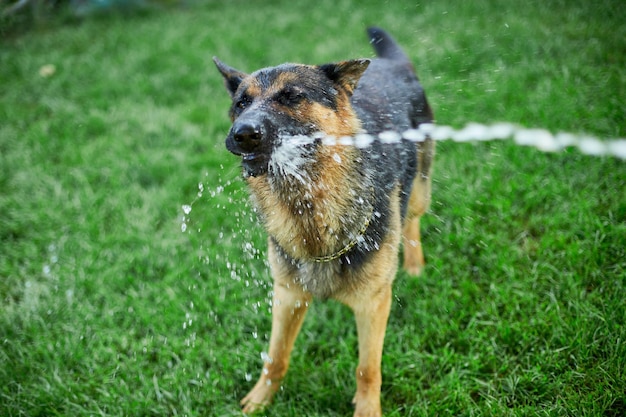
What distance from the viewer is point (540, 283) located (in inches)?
142

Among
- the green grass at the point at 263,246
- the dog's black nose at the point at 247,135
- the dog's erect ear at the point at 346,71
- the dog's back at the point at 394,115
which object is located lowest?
the green grass at the point at 263,246

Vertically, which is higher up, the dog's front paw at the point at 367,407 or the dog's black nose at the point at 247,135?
the dog's black nose at the point at 247,135

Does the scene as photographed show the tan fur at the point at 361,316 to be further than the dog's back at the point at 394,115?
No

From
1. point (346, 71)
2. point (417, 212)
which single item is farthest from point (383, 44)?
point (346, 71)

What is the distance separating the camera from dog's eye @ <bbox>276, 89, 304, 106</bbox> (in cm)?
251

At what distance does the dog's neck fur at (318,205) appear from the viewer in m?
2.49

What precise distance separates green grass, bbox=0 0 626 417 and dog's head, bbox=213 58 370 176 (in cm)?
81

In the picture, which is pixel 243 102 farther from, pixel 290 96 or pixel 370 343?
pixel 370 343

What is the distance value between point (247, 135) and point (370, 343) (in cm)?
141

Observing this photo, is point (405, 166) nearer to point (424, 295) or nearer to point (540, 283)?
point (424, 295)

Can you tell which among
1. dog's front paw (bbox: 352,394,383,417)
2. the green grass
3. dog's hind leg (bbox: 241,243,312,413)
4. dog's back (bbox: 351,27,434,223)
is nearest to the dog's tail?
dog's back (bbox: 351,27,434,223)

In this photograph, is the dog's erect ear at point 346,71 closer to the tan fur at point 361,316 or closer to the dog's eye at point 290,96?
the dog's eye at point 290,96

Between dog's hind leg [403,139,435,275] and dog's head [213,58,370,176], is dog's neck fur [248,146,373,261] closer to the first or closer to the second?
dog's head [213,58,370,176]

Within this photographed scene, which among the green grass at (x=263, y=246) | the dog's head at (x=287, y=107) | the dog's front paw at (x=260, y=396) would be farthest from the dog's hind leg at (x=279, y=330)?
the dog's head at (x=287, y=107)
